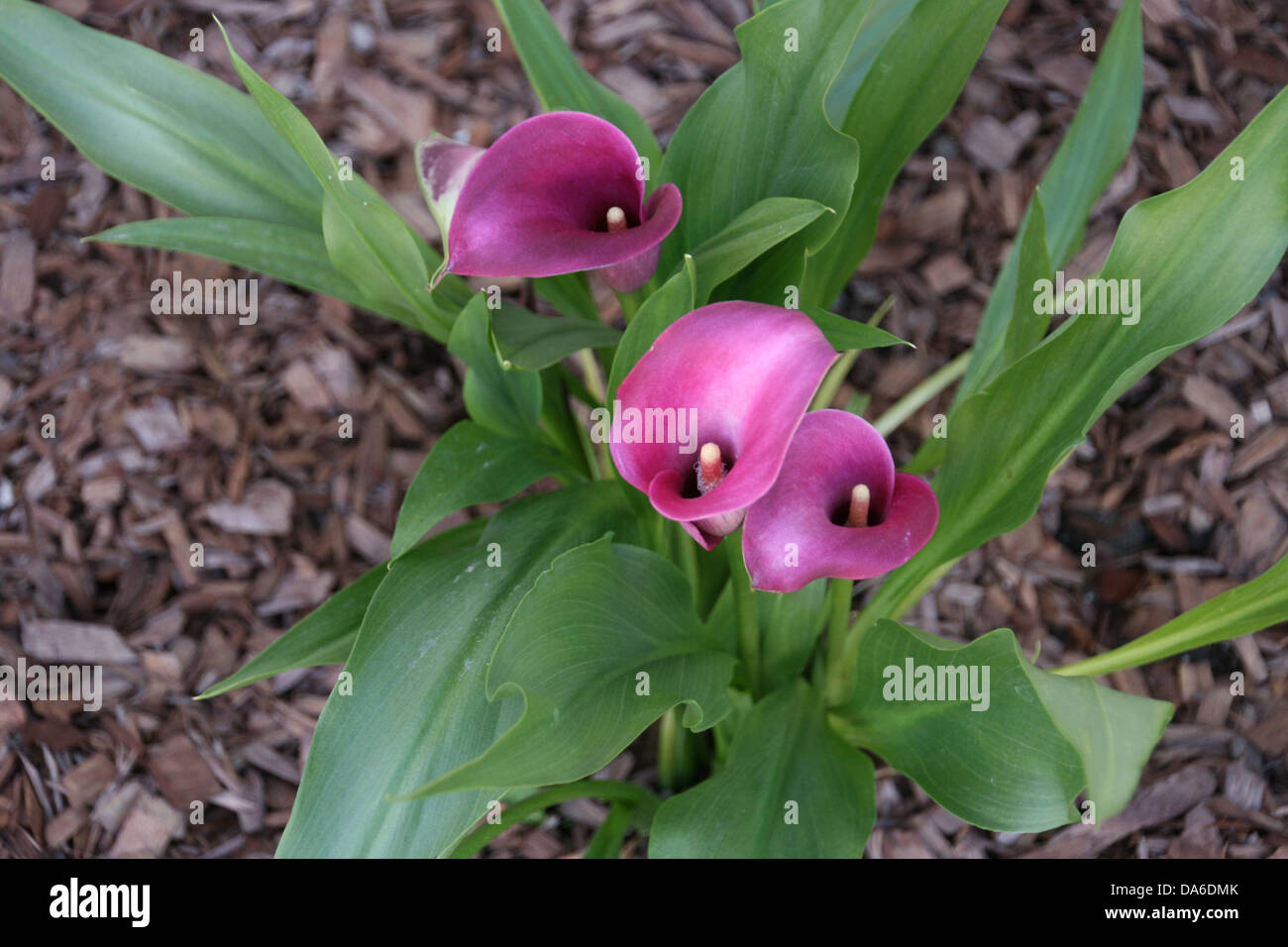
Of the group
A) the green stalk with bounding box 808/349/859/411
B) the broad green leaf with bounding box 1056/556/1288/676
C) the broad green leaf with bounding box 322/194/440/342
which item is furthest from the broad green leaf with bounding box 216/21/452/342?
the broad green leaf with bounding box 1056/556/1288/676

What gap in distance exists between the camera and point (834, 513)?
0.63m

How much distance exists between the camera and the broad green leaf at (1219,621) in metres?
0.70

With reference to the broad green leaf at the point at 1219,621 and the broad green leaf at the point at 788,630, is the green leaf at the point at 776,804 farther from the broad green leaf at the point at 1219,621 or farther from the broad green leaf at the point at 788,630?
the broad green leaf at the point at 1219,621

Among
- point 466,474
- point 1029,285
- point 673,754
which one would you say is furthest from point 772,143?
point 673,754

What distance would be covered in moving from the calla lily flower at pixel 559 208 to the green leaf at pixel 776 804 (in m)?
0.34

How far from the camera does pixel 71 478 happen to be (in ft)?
3.77

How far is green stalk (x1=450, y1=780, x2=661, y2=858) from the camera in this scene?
81 centimetres

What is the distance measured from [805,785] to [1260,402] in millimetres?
783

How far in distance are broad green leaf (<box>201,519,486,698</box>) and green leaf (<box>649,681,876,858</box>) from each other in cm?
26

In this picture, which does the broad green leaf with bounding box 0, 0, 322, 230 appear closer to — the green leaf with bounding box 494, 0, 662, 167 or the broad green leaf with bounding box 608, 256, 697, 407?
the green leaf with bounding box 494, 0, 662, 167

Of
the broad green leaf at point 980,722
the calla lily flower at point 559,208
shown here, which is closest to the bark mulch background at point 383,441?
the broad green leaf at point 980,722

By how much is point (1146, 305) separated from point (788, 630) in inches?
13.9
